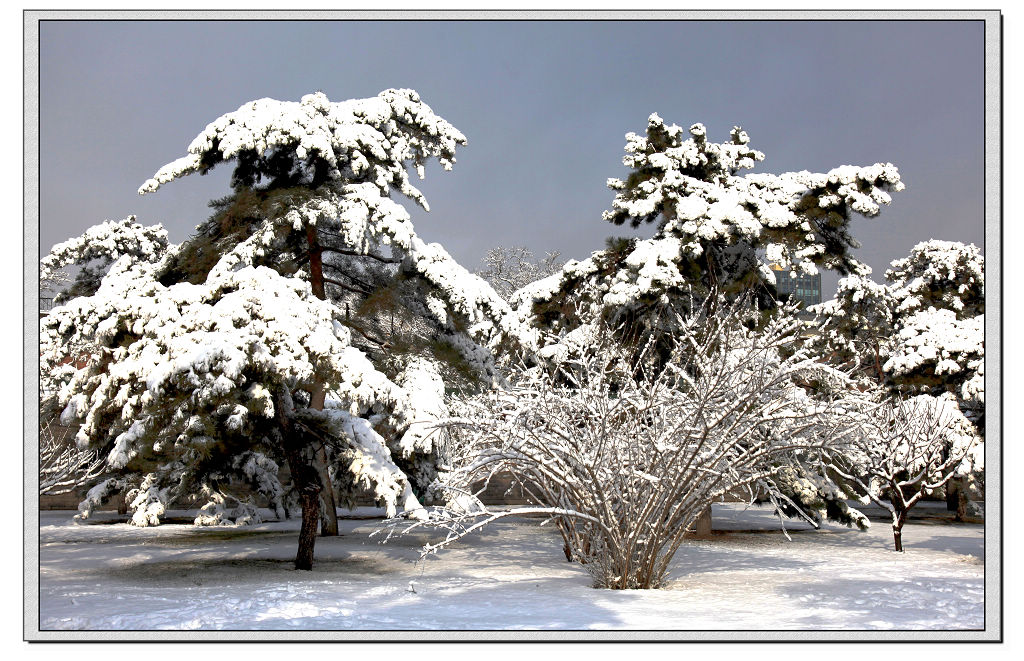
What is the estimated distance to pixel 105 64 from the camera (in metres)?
6.94

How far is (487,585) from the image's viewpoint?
864 cm

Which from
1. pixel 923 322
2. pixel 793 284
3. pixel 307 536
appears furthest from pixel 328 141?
pixel 923 322

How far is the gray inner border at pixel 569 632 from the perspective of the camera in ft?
18.8

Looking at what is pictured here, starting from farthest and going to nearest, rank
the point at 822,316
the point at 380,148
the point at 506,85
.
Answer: the point at 822,316 < the point at 380,148 < the point at 506,85

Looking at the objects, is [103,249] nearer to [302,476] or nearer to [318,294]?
[318,294]

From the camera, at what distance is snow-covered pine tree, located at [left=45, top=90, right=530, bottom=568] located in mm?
8250

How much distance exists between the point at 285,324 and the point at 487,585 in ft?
10.7

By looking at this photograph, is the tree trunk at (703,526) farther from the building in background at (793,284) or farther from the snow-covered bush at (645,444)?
the snow-covered bush at (645,444)

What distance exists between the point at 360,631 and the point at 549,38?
4564 mm

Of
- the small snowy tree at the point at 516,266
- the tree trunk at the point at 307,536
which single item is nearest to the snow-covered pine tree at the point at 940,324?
the small snowy tree at the point at 516,266

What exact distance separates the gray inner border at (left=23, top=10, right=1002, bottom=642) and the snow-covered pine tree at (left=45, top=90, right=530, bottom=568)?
6.64ft

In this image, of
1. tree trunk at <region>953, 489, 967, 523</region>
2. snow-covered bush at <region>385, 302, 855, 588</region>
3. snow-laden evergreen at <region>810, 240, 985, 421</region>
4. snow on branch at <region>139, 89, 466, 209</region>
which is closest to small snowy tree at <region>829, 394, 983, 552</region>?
snow-laden evergreen at <region>810, 240, 985, 421</region>

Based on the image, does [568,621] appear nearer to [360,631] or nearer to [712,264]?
[360,631]
